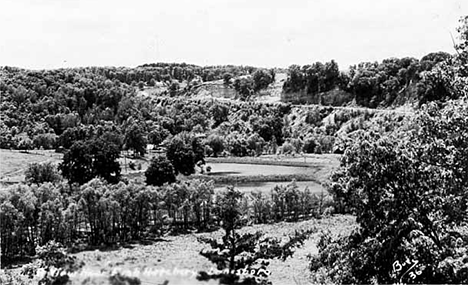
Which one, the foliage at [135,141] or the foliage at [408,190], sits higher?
the foliage at [408,190]

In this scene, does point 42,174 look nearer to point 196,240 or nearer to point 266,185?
point 266,185

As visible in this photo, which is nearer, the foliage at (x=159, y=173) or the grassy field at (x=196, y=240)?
the grassy field at (x=196, y=240)

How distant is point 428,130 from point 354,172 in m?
1.04

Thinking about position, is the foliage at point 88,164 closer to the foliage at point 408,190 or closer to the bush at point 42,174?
the bush at point 42,174

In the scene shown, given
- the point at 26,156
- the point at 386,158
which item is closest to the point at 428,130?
the point at 386,158

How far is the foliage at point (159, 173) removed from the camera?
2930 centimetres

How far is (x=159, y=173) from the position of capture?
29438 millimetres

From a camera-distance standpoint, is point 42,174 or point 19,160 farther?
point 19,160

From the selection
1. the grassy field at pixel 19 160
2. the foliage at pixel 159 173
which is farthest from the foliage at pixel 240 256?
the grassy field at pixel 19 160

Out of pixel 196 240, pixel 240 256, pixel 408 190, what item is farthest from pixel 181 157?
pixel 240 256

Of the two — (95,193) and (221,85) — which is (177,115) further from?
(95,193)

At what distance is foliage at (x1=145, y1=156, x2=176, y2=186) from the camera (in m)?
29.3

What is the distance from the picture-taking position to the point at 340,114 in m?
58.3

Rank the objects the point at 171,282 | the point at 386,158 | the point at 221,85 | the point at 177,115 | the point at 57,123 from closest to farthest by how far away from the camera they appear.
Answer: the point at 171,282, the point at 386,158, the point at 57,123, the point at 177,115, the point at 221,85
